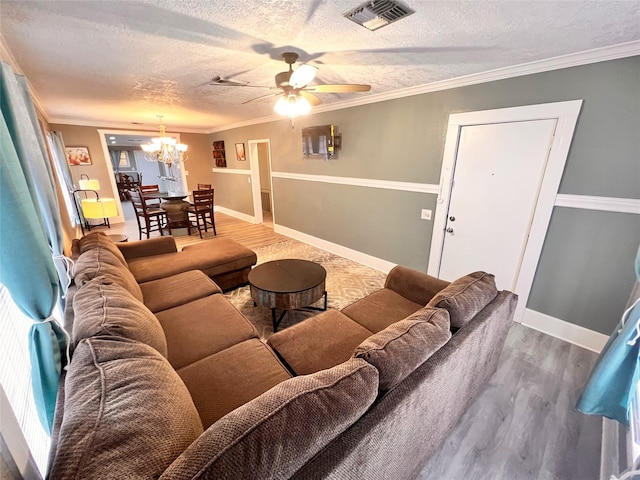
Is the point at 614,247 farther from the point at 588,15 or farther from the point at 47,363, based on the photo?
the point at 47,363

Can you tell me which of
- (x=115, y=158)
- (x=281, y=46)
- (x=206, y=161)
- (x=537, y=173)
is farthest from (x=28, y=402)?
(x=115, y=158)

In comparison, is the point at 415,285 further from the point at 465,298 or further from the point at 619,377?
the point at 619,377

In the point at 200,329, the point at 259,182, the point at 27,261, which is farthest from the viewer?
the point at 259,182

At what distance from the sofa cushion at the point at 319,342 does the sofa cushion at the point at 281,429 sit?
589 millimetres

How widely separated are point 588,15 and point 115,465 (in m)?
2.87

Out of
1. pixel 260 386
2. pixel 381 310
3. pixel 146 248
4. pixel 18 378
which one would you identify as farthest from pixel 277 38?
pixel 146 248

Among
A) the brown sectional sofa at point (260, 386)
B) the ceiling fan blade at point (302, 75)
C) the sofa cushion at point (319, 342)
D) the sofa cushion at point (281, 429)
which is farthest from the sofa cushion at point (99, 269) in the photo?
the ceiling fan blade at point (302, 75)

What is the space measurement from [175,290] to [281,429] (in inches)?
75.5

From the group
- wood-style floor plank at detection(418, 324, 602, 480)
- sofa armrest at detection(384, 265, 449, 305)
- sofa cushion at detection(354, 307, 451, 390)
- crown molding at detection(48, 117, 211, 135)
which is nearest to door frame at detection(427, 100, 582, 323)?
wood-style floor plank at detection(418, 324, 602, 480)

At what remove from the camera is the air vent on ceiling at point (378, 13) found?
4.49 ft

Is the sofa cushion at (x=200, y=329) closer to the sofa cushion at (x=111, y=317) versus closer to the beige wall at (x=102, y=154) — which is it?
the sofa cushion at (x=111, y=317)

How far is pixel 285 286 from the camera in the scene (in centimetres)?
237

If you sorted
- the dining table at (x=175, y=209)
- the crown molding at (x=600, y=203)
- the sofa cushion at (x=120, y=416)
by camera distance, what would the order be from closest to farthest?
the sofa cushion at (x=120, y=416)
the crown molding at (x=600, y=203)
the dining table at (x=175, y=209)

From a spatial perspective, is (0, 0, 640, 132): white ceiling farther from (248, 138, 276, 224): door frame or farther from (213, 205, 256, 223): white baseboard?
(213, 205, 256, 223): white baseboard
